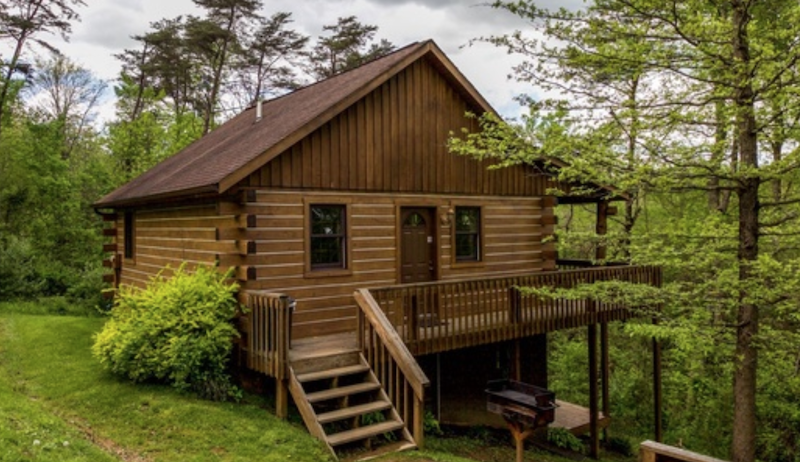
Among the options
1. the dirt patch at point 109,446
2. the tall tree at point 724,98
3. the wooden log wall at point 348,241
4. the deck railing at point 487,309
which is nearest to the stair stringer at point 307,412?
the deck railing at point 487,309

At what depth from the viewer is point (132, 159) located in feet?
83.1

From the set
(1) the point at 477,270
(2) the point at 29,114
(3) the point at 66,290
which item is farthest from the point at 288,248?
(2) the point at 29,114

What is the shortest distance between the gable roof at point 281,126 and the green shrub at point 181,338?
163 centimetres

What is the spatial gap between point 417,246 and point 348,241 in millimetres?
1742

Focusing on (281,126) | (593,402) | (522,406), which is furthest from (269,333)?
(593,402)

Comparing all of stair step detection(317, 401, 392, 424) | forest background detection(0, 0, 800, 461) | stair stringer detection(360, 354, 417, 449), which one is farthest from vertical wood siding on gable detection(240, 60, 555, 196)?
stair step detection(317, 401, 392, 424)

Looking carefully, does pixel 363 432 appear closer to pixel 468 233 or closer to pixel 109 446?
pixel 109 446

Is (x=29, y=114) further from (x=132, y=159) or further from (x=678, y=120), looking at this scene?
(x=678, y=120)

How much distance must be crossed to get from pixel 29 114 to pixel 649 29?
27296 mm

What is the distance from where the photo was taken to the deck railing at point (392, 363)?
737 centimetres

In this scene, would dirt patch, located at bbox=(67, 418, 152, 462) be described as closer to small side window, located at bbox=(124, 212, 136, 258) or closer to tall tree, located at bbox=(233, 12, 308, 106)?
small side window, located at bbox=(124, 212, 136, 258)

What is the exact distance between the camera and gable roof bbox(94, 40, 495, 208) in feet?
29.1

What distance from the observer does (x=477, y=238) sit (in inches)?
485

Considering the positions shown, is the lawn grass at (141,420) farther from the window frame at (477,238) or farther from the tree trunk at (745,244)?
the tree trunk at (745,244)
